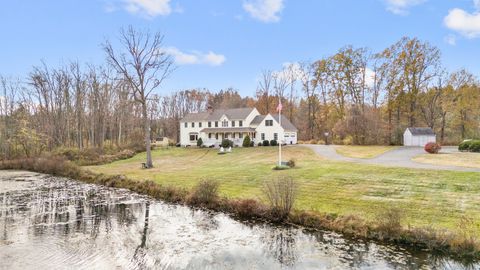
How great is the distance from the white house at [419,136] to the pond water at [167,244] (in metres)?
29.5

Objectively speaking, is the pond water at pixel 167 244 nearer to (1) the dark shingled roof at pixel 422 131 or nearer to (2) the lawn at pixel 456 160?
(2) the lawn at pixel 456 160

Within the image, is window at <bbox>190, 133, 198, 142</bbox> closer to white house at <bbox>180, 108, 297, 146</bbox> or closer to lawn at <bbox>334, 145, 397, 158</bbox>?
white house at <bbox>180, 108, 297, 146</bbox>

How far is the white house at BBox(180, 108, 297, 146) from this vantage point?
42969mm

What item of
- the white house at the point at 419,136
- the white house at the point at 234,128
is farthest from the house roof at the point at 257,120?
the white house at the point at 419,136

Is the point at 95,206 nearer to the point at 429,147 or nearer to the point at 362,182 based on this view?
the point at 362,182

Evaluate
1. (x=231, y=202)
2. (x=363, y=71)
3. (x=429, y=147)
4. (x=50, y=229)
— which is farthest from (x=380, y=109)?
(x=50, y=229)

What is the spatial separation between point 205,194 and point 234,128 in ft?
98.4

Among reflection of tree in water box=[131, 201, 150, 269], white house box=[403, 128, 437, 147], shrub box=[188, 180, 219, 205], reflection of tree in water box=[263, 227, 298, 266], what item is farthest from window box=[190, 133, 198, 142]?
reflection of tree in water box=[263, 227, 298, 266]

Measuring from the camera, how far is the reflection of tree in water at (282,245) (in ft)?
28.6

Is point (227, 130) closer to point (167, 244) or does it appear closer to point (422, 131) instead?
point (422, 131)

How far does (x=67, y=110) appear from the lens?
4325cm

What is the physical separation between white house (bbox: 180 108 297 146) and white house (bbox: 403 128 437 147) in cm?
1473

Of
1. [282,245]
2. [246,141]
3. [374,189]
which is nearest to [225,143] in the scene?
[246,141]

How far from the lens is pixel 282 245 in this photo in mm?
9750
